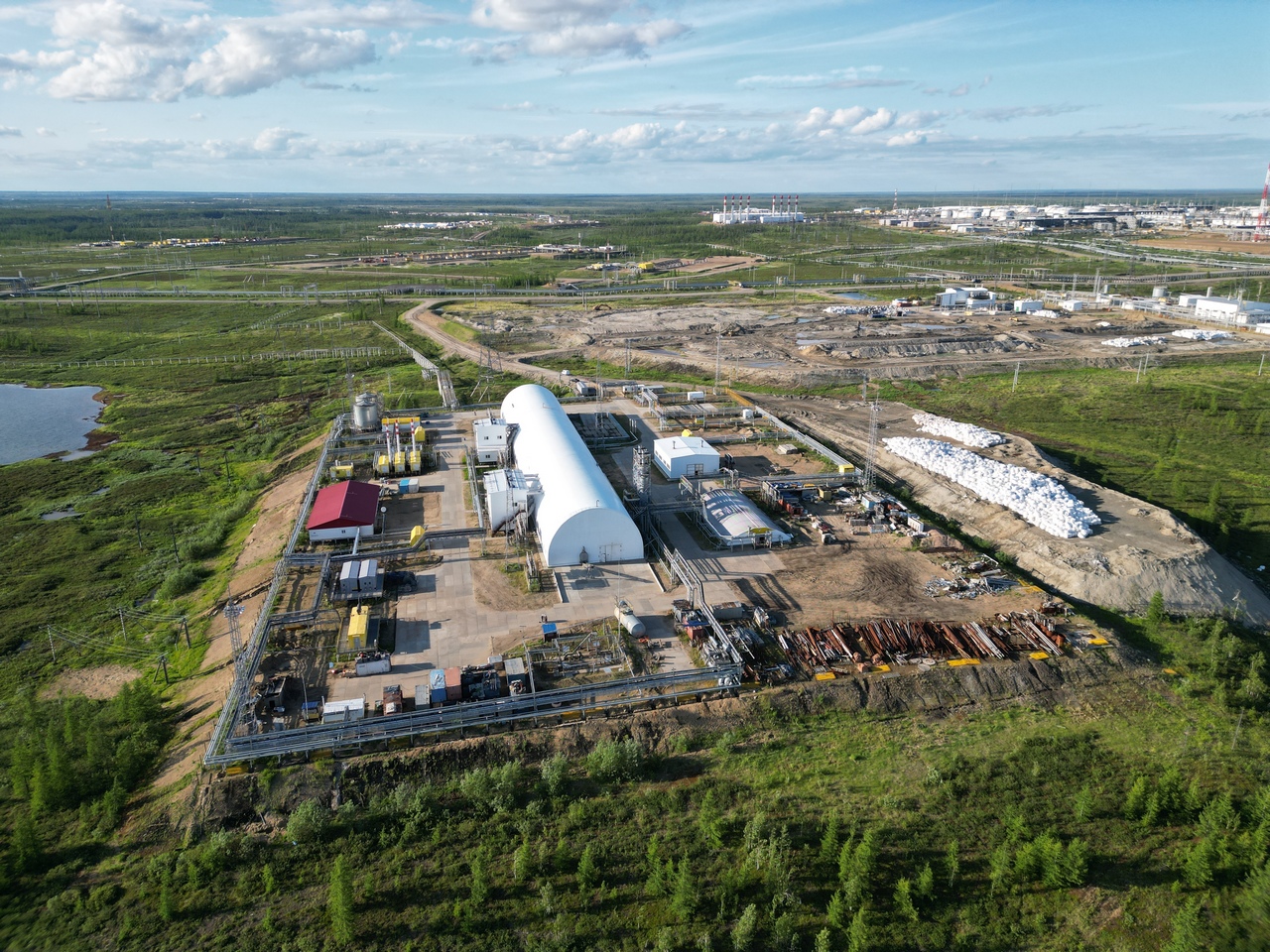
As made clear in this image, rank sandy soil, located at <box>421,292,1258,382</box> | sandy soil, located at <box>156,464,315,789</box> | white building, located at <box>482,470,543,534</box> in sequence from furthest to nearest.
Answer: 1. sandy soil, located at <box>421,292,1258,382</box>
2. white building, located at <box>482,470,543,534</box>
3. sandy soil, located at <box>156,464,315,789</box>

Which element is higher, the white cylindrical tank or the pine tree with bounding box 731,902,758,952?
the white cylindrical tank

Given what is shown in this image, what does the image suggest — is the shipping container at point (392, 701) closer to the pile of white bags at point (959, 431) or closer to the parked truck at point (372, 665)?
the parked truck at point (372, 665)

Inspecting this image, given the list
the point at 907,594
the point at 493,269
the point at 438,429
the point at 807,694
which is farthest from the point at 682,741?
the point at 493,269

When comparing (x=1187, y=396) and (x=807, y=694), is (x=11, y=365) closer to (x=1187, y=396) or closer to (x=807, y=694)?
(x=807, y=694)

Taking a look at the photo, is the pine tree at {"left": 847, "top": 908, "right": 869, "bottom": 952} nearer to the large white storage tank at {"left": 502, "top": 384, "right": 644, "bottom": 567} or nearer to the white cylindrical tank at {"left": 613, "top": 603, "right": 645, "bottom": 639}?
the white cylindrical tank at {"left": 613, "top": 603, "right": 645, "bottom": 639}

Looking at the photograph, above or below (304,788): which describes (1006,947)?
below

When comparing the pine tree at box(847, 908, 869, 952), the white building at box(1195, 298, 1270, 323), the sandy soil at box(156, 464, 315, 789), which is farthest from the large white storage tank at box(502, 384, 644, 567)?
the white building at box(1195, 298, 1270, 323)

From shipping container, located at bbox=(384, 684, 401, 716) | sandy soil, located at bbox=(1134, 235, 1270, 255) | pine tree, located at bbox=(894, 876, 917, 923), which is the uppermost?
sandy soil, located at bbox=(1134, 235, 1270, 255)
